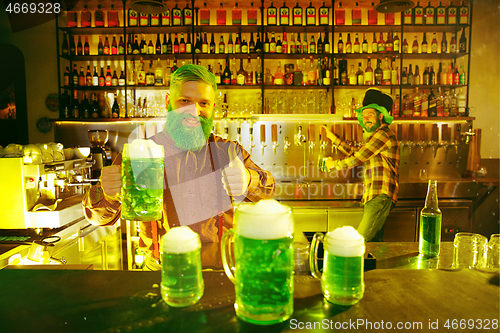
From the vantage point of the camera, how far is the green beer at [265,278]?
1.88ft

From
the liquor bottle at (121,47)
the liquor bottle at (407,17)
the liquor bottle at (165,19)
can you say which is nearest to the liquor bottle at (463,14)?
the liquor bottle at (407,17)

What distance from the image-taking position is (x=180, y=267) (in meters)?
0.64

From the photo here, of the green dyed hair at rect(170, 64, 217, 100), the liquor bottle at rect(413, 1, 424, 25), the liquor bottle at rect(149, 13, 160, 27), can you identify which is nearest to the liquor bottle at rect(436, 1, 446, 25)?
the liquor bottle at rect(413, 1, 424, 25)

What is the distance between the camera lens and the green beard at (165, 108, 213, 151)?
1592mm

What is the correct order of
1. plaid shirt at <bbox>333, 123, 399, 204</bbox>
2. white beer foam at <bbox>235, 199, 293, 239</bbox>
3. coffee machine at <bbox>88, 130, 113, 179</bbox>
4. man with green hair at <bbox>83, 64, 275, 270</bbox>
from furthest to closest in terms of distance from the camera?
coffee machine at <bbox>88, 130, 113, 179</bbox> < plaid shirt at <bbox>333, 123, 399, 204</bbox> < man with green hair at <bbox>83, 64, 275, 270</bbox> < white beer foam at <bbox>235, 199, 293, 239</bbox>

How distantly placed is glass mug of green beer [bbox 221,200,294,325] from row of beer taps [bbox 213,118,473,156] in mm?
3192

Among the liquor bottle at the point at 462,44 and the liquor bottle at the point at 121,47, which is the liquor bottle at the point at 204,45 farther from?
the liquor bottle at the point at 462,44

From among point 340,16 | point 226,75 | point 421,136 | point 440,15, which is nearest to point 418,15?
point 440,15

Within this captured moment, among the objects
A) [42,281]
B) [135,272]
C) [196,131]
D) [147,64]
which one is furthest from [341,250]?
[147,64]

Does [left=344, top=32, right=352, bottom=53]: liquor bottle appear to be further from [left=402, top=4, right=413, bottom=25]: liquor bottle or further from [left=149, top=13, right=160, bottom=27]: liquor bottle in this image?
[left=149, top=13, right=160, bottom=27]: liquor bottle

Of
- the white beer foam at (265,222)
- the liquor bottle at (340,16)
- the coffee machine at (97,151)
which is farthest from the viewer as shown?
the liquor bottle at (340,16)

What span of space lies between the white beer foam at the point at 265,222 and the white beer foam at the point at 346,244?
12 cm

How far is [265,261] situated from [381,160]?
255 centimetres

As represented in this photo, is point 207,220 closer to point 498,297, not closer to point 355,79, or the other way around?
point 498,297
